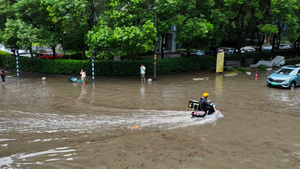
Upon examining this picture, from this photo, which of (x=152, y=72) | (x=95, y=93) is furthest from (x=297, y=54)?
(x=95, y=93)

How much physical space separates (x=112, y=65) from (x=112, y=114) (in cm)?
1218

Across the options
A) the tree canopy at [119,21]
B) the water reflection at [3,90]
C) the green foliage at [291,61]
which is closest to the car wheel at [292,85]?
the tree canopy at [119,21]

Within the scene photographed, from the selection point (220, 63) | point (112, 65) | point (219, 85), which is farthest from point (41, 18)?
point (220, 63)

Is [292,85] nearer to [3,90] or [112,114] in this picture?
[112,114]

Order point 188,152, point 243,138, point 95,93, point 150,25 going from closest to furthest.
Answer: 1. point 188,152
2. point 243,138
3. point 95,93
4. point 150,25

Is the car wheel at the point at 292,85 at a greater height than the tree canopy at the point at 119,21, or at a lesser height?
lesser

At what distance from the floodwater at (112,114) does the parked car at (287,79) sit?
0.53m

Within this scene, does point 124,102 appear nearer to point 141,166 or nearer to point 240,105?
point 240,105

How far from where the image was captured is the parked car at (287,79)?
18.1 metres

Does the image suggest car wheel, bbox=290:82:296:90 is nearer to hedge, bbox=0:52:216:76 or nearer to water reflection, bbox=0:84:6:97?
hedge, bbox=0:52:216:76

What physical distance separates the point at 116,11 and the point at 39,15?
8179 mm

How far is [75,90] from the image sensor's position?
17.9 m

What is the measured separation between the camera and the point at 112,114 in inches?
474

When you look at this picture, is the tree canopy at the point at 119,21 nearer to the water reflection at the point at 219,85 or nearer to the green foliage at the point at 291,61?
the water reflection at the point at 219,85
